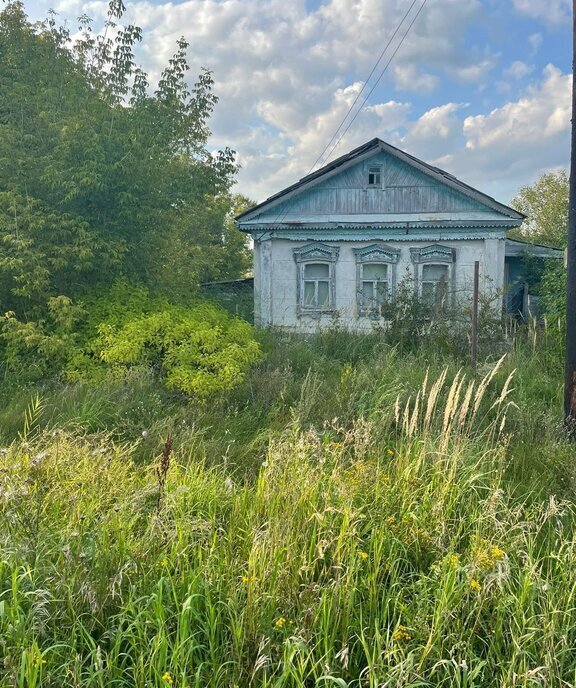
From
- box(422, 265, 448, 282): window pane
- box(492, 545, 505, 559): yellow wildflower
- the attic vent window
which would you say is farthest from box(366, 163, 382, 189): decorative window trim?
box(492, 545, 505, 559): yellow wildflower

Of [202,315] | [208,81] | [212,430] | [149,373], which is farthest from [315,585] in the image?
[208,81]

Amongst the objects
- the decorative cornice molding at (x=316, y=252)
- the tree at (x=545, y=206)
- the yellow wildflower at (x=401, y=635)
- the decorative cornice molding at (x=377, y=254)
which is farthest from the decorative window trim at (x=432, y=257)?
the tree at (x=545, y=206)

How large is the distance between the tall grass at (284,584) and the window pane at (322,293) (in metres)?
11.5

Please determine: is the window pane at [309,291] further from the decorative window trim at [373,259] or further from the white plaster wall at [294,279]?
the decorative window trim at [373,259]

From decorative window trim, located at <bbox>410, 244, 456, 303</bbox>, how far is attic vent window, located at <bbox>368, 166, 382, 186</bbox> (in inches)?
89.8

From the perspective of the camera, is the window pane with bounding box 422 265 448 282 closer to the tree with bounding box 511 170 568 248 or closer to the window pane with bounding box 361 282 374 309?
the window pane with bounding box 361 282 374 309

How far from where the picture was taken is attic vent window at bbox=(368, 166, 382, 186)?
13.9m

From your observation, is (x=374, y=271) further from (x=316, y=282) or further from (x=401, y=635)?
(x=401, y=635)

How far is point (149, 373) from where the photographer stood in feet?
20.0

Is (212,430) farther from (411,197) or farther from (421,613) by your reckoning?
(411,197)

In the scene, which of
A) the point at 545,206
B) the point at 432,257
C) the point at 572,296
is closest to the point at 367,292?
the point at 432,257

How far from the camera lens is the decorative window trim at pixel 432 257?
44.8ft

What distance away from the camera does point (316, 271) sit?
47.0 ft

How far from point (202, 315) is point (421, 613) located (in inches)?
226
